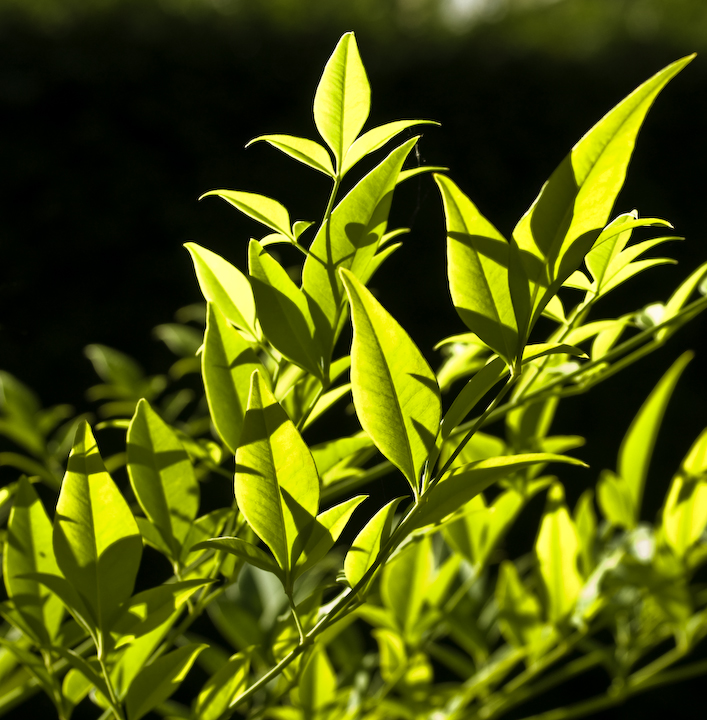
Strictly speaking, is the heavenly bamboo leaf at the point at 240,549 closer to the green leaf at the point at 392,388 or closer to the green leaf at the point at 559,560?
the green leaf at the point at 392,388

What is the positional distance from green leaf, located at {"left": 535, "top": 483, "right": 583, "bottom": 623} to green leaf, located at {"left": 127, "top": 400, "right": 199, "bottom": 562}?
257mm

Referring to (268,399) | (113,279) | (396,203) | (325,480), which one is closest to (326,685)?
(325,480)

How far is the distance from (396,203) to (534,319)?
5.54ft

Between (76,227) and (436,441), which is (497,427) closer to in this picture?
(76,227)

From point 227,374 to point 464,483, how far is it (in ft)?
0.34

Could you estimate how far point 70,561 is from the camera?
22cm

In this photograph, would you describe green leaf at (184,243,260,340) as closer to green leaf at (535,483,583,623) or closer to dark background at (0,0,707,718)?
green leaf at (535,483,583,623)

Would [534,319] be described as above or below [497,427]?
above

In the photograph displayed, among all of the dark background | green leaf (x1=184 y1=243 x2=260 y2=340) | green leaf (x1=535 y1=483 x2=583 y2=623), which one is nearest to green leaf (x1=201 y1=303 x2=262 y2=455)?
green leaf (x1=184 y1=243 x2=260 y2=340)

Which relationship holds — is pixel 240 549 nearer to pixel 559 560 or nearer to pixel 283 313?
pixel 283 313

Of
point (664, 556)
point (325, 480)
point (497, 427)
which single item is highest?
point (325, 480)

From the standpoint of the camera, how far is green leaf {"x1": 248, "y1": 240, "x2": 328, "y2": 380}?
0.75 ft

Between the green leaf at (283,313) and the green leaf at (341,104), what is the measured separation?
0.14 ft

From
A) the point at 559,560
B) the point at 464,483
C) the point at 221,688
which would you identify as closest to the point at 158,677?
the point at 221,688
